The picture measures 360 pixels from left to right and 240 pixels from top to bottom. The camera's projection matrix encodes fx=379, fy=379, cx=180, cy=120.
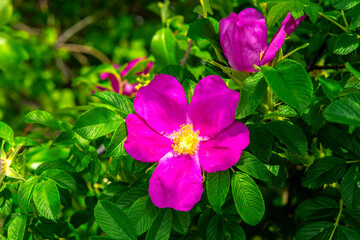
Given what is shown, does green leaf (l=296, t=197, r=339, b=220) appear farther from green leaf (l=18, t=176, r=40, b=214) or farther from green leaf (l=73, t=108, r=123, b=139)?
green leaf (l=18, t=176, r=40, b=214)

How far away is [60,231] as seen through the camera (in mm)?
932

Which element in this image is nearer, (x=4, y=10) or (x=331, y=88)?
(x=331, y=88)

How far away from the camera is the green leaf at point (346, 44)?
81 cm

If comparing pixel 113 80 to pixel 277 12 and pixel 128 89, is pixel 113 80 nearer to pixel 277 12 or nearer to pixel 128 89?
pixel 128 89

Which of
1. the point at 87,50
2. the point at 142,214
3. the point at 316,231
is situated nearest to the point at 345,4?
the point at 316,231

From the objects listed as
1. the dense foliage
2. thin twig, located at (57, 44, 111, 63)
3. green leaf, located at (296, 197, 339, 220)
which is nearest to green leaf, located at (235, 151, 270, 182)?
the dense foliage

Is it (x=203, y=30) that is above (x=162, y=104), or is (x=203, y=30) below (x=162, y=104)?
above

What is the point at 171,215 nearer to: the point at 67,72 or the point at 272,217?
the point at 272,217

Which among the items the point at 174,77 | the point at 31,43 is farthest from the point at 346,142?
the point at 31,43

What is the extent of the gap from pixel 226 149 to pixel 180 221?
→ 0.56ft

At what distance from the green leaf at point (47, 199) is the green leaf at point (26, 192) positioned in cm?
1

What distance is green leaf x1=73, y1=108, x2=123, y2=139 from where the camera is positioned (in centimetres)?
76

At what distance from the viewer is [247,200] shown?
0.70 meters

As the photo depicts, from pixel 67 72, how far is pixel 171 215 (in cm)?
220
